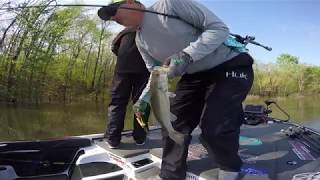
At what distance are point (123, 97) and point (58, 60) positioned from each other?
36.0 meters

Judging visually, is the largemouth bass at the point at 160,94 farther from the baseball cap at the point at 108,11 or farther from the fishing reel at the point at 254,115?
the fishing reel at the point at 254,115

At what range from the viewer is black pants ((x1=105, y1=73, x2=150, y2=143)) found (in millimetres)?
4477

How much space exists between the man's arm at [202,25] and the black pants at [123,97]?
147 cm

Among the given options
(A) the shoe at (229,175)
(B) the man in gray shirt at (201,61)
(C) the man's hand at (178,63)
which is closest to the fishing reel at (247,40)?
(B) the man in gray shirt at (201,61)

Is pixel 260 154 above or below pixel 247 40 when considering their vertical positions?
below

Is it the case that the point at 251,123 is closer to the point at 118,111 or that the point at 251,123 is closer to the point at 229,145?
the point at 118,111

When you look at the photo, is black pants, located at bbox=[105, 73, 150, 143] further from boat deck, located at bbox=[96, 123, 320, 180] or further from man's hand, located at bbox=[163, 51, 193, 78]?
man's hand, located at bbox=[163, 51, 193, 78]

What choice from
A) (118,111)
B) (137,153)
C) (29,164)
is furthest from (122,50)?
(29,164)

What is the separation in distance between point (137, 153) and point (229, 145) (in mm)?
1049

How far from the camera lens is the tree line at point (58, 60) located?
103 ft

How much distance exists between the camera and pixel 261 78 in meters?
48.2

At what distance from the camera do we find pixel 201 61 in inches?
129


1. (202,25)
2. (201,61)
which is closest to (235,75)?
(201,61)

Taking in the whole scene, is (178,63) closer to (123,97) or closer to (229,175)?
(229,175)
